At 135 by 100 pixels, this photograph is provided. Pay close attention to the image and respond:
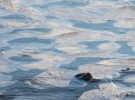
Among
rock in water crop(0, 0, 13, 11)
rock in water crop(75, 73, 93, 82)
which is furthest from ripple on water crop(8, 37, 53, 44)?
rock in water crop(0, 0, 13, 11)

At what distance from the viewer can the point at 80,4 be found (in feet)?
22.2

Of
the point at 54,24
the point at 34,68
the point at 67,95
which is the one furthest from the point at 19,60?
the point at 54,24

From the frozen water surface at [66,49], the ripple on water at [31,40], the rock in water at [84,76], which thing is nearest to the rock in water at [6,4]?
the frozen water surface at [66,49]

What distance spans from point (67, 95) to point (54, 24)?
2.26 m

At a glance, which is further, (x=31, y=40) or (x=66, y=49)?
(x=31, y=40)

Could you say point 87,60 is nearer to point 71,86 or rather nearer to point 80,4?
point 71,86

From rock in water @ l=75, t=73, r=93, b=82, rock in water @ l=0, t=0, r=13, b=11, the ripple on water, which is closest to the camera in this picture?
rock in water @ l=75, t=73, r=93, b=82

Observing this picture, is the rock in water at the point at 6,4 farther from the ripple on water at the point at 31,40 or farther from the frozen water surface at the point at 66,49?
the ripple on water at the point at 31,40

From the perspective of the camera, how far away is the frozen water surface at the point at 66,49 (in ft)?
12.0

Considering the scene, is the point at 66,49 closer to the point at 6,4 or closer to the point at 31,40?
the point at 31,40

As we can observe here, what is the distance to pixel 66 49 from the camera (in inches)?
187

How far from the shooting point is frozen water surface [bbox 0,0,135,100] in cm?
365

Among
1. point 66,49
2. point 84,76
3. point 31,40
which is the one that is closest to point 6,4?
point 31,40

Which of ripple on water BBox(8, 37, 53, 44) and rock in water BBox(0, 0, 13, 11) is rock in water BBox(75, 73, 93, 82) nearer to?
ripple on water BBox(8, 37, 53, 44)
